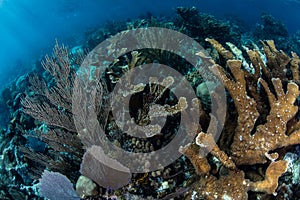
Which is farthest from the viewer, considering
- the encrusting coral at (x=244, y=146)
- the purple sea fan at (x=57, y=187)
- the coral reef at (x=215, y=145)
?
the purple sea fan at (x=57, y=187)

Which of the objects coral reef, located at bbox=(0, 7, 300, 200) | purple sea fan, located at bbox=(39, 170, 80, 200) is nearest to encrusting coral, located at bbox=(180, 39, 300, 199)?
coral reef, located at bbox=(0, 7, 300, 200)

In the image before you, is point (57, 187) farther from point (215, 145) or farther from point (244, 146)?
point (244, 146)

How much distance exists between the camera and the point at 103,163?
7.70 ft

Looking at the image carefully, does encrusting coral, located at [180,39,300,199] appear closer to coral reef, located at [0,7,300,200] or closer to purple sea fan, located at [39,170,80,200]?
coral reef, located at [0,7,300,200]

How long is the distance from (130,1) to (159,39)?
40.4 m

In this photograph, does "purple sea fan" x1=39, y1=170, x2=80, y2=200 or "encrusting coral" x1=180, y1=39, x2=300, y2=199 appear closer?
A: "encrusting coral" x1=180, y1=39, x2=300, y2=199

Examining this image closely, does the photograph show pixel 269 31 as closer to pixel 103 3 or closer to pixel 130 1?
pixel 130 1

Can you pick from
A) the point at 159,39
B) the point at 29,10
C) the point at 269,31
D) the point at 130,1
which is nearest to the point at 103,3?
the point at 130,1

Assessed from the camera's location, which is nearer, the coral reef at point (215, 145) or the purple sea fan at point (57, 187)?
the coral reef at point (215, 145)

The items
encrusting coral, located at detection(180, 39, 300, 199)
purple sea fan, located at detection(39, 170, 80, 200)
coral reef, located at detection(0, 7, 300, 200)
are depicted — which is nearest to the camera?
encrusting coral, located at detection(180, 39, 300, 199)

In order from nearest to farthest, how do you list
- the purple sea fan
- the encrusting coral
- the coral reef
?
the encrusting coral
the coral reef
the purple sea fan

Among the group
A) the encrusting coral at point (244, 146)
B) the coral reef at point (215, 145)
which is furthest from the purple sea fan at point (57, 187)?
the encrusting coral at point (244, 146)

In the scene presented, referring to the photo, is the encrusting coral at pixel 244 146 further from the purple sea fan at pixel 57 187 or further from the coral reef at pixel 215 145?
the purple sea fan at pixel 57 187

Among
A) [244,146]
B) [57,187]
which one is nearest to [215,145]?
[244,146]
